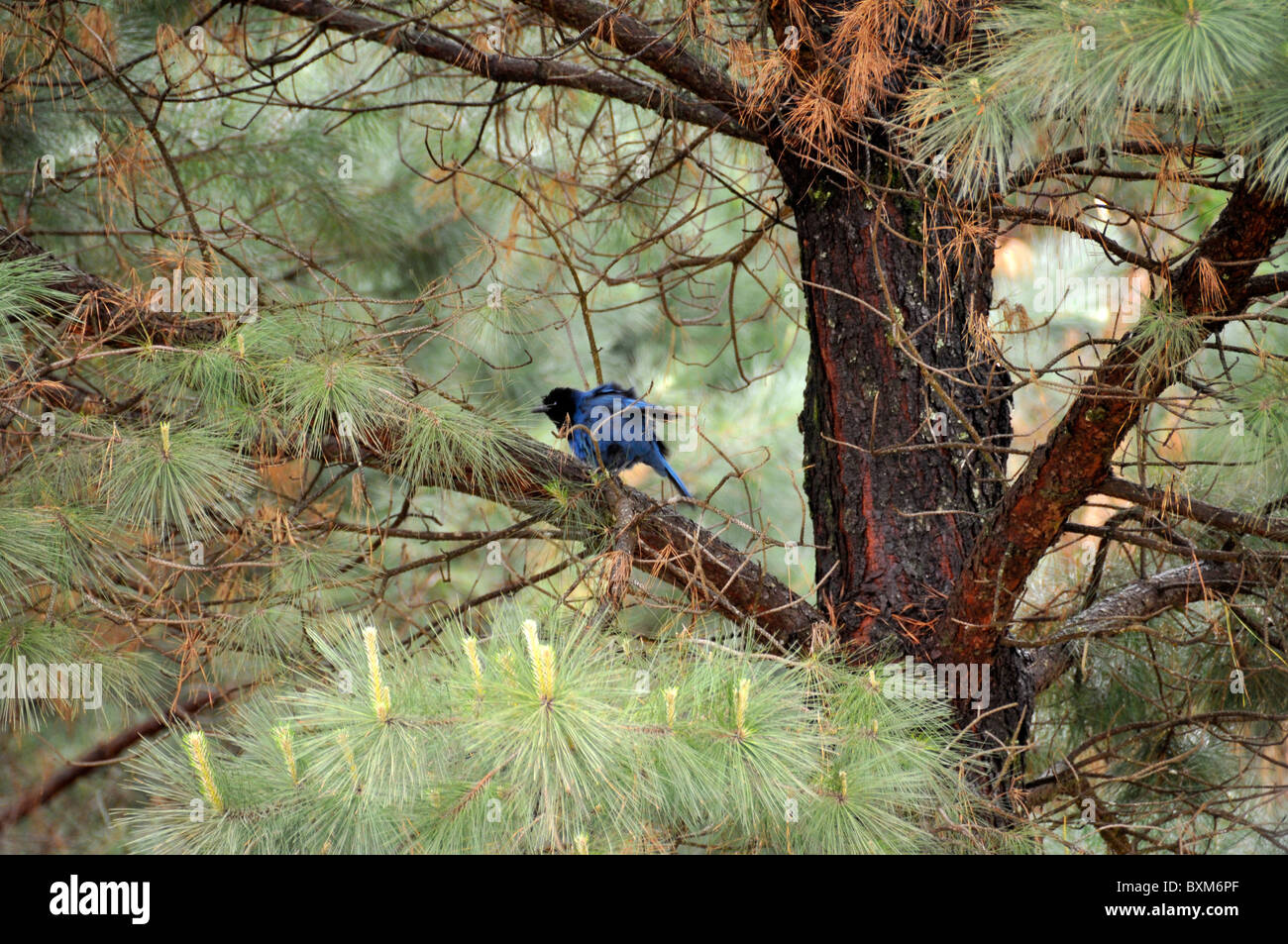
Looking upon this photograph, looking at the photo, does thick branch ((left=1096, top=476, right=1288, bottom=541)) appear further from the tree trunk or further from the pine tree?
the tree trunk

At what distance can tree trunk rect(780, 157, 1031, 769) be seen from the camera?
7.67ft

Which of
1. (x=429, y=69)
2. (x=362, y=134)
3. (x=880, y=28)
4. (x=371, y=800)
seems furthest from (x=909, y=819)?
(x=362, y=134)

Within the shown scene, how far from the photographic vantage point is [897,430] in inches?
93.4

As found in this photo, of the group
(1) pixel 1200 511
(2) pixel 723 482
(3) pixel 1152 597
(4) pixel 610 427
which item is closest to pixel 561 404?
(4) pixel 610 427

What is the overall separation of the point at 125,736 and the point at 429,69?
2258 millimetres

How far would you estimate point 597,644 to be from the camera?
1.58 metres

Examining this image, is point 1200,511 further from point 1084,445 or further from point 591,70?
point 591,70

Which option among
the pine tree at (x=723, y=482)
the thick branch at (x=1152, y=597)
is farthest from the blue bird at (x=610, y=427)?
the thick branch at (x=1152, y=597)

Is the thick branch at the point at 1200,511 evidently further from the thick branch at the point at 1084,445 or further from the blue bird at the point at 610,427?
the blue bird at the point at 610,427

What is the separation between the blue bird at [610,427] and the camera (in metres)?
3.04

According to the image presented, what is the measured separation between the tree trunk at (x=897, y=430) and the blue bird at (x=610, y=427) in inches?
25.0

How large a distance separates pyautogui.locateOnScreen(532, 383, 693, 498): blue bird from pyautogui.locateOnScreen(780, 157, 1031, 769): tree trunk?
2.08ft

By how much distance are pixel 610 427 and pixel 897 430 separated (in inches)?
35.7

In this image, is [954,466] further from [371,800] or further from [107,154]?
[107,154]
